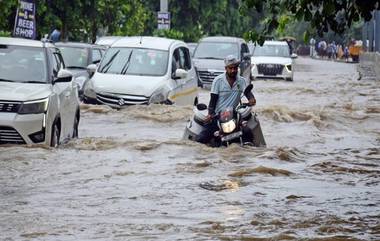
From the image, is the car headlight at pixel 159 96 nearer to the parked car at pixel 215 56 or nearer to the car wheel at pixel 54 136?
the car wheel at pixel 54 136

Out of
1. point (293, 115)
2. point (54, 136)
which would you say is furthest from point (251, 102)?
point (293, 115)

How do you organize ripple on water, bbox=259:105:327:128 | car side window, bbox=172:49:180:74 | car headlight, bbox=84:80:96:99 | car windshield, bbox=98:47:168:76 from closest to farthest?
car headlight, bbox=84:80:96:99 < car windshield, bbox=98:47:168:76 < car side window, bbox=172:49:180:74 < ripple on water, bbox=259:105:327:128

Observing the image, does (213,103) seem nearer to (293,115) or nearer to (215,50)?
(293,115)

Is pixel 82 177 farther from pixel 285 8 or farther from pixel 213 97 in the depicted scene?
pixel 285 8

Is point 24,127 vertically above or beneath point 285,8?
beneath

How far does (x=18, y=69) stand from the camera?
14.4m

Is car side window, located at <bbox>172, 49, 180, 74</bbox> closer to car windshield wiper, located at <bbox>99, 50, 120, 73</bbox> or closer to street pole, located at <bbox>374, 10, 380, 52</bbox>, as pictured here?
car windshield wiper, located at <bbox>99, 50, 120, 73</bbox>

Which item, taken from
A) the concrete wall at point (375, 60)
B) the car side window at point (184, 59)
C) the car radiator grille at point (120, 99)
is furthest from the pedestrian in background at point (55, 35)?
the concrete wall at point (375, 60)

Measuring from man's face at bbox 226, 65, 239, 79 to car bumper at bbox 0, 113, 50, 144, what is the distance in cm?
259

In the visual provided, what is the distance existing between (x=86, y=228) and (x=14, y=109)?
14.3 ft

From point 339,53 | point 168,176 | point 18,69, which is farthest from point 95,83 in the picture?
point 339,53

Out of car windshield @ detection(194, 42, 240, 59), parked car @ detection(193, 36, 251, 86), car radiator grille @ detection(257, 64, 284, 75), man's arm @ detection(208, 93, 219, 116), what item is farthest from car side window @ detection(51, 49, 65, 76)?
car radiator grille @ detection(257, 64, 284, 75)

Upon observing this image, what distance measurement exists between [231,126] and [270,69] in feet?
85.0

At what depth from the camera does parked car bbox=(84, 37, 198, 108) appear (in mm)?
19406
